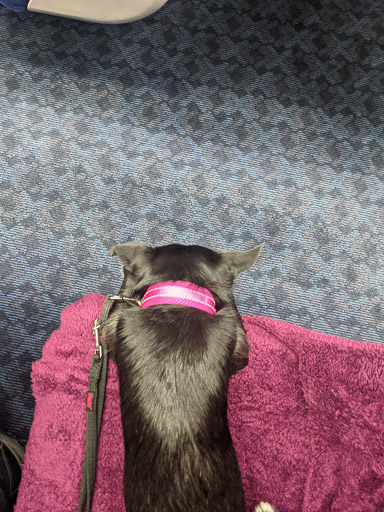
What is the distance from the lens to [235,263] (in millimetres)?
1301

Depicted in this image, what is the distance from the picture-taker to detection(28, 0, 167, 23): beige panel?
1257 mm

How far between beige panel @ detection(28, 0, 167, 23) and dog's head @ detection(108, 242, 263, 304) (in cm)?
73

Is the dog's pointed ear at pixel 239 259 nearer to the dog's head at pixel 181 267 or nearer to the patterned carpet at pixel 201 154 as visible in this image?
the dog's head at pixel 181 267

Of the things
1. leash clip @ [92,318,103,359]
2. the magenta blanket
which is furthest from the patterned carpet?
leash clip @ [92,318,103,359]

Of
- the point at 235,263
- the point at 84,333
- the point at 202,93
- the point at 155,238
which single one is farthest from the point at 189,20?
the point at 84,333

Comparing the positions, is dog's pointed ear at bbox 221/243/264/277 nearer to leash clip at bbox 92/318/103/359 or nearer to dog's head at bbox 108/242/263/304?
dog's head at bbox 108/242/263/304

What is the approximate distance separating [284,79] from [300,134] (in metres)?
0.30

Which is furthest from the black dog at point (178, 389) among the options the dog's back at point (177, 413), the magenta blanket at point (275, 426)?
the magenta blanket at point (275, 426)

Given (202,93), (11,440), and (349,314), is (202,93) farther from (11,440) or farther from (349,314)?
(11,440)

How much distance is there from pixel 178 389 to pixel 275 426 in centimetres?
47

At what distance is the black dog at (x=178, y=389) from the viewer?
1.06 metres

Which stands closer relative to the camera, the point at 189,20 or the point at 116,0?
the point at 116,0

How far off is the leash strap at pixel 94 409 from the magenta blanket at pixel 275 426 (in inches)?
1.8

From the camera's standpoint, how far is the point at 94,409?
1278 mm
